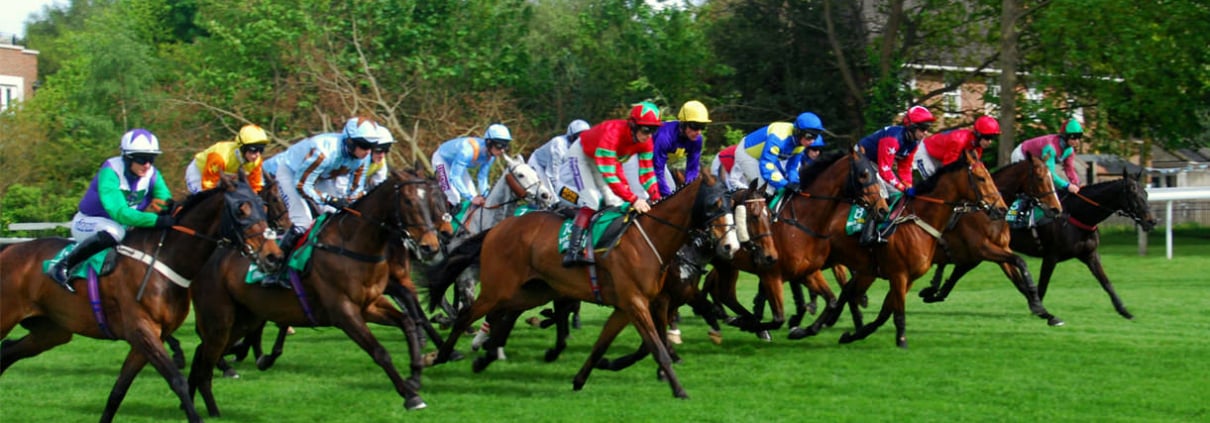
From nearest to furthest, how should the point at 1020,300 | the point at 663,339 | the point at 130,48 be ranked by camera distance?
the point at 663,339 → the point at 1020,300 → the point at 130,48

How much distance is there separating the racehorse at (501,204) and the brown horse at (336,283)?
2.93 meters

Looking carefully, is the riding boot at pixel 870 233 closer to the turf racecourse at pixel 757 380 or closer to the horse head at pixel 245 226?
the turf racecourse at pixel 757 380

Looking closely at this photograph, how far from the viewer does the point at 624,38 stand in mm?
30875

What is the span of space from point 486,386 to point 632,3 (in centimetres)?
2212

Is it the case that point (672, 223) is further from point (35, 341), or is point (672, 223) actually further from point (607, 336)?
point (35, 341)

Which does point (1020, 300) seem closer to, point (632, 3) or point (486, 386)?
point (486, 386)

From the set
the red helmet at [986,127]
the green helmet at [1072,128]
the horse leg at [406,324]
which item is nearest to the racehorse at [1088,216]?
the green helmet at [1072,128]

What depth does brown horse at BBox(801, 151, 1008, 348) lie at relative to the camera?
12.1 meters

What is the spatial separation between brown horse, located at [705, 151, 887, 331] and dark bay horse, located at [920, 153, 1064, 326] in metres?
1.73

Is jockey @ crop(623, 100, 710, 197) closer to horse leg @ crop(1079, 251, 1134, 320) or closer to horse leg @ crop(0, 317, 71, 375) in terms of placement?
horse leg @ crop(0, 317, 71, 375)

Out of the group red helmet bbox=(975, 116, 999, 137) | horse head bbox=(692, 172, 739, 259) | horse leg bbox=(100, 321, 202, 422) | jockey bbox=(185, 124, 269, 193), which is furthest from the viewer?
red helmet bbox=(975, 116, 999, 137)

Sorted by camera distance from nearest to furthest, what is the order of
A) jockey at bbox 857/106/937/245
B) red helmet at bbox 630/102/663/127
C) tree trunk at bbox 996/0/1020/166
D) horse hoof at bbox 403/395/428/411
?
horse hoof at bbox 403/395/428/411 < red helmet at bbox 630/102/663/127 < jockey at bbox 857/106/937/245 < tree trunk at bbox 996/0/1020/166

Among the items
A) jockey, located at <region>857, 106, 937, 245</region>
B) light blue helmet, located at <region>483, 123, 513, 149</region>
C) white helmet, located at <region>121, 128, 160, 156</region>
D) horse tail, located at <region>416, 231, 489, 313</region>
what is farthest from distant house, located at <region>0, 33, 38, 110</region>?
white helmet, located at <region>121, 128, 160, 156</region>

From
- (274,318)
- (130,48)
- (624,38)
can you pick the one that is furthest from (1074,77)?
(130,48)
